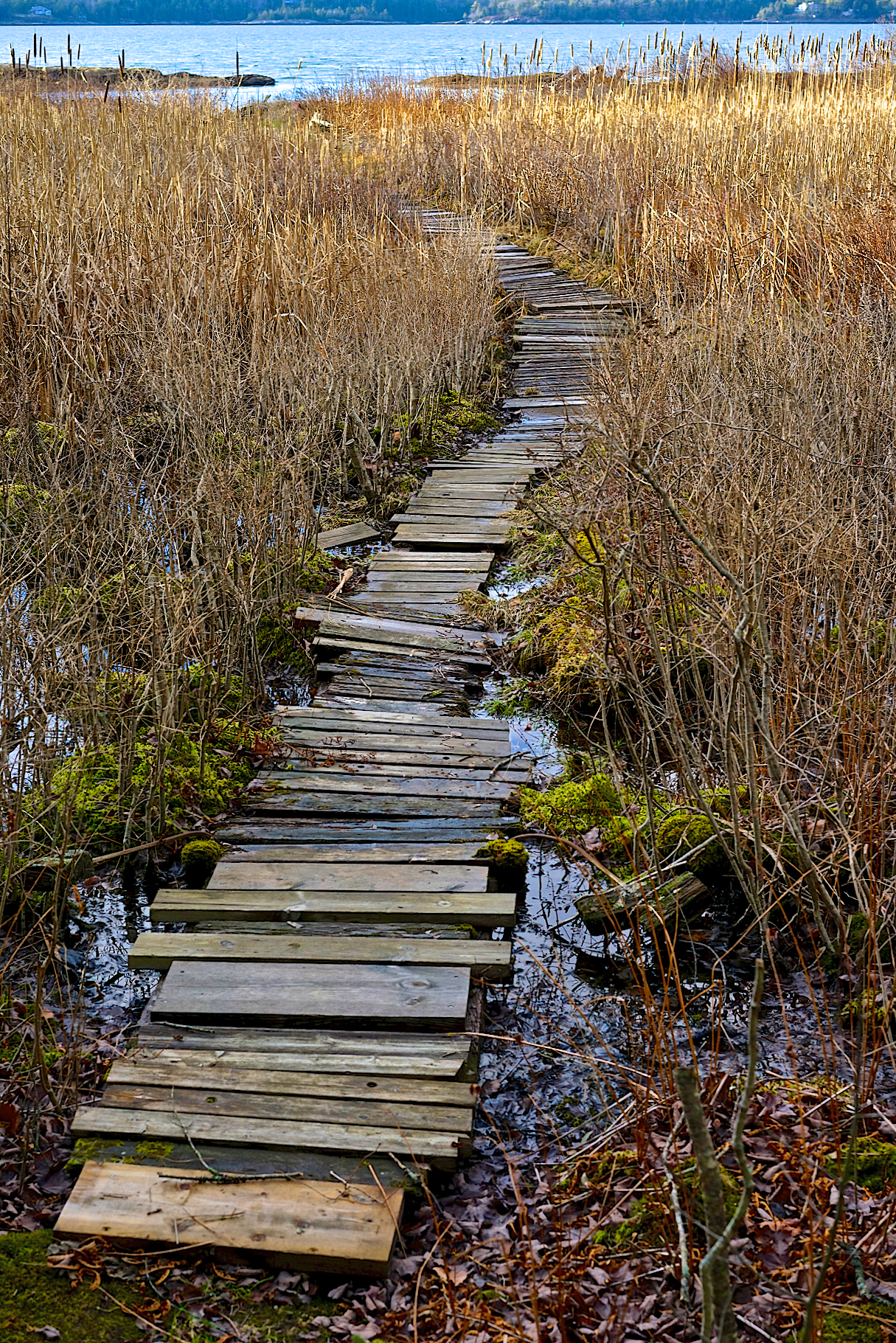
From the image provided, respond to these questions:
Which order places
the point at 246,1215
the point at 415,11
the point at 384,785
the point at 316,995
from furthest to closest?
1. the point at 415,11
2. the point at 384,785
3. the point at 316,995
4. the point at 246,1215

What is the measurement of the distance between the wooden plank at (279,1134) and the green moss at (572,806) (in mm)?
1380

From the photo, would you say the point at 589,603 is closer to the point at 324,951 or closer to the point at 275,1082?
the point at 324,951

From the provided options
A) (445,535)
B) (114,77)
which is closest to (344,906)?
(445,535)

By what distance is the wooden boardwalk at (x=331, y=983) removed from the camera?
2301 mm

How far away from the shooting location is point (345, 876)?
3.36 metres

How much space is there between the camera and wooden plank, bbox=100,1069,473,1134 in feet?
8.13

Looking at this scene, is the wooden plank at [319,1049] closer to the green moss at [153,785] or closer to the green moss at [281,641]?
the green moss at [153,785]

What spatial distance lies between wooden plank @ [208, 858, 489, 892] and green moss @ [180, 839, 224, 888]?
0.11m

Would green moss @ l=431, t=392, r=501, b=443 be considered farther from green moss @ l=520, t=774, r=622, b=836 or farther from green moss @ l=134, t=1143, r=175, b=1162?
green moss @ l=134, t=1143, r=175, b=1162

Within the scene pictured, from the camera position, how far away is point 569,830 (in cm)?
371

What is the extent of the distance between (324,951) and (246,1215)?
0.87 m

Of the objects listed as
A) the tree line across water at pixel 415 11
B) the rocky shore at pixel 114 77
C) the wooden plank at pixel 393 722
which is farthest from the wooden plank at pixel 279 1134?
the tree line across water at pixel 415 11

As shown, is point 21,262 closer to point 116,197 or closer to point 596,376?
point 116,197

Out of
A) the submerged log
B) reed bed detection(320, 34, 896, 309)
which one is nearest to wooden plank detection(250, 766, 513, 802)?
the submerged log
